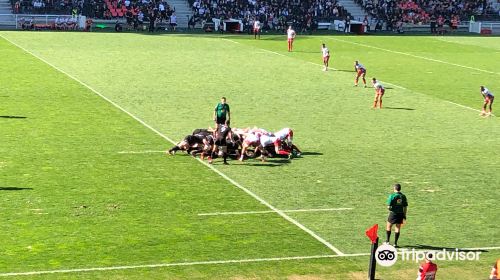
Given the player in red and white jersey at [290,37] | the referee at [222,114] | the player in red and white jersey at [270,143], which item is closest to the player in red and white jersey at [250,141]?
the player in red and white jersey at [270,143]

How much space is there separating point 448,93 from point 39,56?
80.5 feet

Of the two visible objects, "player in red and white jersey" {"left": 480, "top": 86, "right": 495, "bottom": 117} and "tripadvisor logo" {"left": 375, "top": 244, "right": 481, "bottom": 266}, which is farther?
"player in red and white jersey" {"left": 480, "top": 86, "right": 495, "bottom": 117}

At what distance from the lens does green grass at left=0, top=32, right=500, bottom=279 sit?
23.8m

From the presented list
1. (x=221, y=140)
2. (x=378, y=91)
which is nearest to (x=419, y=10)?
(x=378, y=91)

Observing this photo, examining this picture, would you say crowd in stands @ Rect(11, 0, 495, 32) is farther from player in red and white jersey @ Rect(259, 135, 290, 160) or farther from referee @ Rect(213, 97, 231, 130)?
player in red and white jersey @ Rect(259, 135, 290, 160)

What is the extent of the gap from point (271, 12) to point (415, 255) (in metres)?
67.1

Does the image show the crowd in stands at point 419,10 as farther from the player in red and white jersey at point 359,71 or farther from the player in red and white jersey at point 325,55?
the player in red and white jersey at point 359,71

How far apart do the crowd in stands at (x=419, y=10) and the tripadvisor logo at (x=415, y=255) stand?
227ft

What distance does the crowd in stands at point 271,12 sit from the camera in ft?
288

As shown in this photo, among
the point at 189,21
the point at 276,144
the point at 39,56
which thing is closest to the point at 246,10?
the point at 189,21

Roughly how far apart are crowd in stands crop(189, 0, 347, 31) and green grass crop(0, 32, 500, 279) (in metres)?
26.2

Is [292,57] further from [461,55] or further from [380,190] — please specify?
[380,190]

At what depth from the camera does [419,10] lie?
313 feet

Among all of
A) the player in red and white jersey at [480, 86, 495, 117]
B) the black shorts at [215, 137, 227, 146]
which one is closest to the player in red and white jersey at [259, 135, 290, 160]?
the black shorts at [215, 137, 227, 146]
